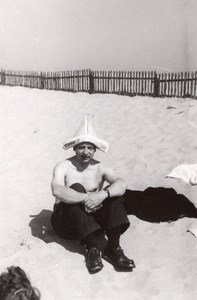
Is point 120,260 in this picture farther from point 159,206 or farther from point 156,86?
point 156,86

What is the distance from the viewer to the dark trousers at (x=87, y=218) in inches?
129

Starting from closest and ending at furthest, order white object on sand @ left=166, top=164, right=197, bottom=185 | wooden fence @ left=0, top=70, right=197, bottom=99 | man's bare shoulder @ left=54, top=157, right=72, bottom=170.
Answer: man's bare shoulder @ left=54, top=157, right=72, bottom=170 < white object on sand @ left=166, top=164, right=197, bottom=185 < wooden fence @ left=0, top=70, right=197, bottom=99

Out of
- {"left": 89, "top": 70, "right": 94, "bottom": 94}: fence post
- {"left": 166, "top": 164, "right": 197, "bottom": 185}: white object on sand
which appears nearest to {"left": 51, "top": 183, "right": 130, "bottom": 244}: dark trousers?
{"left": 166, "top": 164, "right": 197, "bottom": 185}: white object on sand

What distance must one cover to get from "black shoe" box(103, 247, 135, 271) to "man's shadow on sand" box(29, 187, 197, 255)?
61 cm

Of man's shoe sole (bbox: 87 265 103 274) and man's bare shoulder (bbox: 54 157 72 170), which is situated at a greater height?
man's bare shoulder (bbox: 54 157 72 170)

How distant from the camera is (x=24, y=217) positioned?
4488mm

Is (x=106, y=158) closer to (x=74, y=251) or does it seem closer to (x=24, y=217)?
(x=24, y=217)

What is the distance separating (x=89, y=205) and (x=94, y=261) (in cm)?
45

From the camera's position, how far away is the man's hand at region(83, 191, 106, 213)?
328 cm

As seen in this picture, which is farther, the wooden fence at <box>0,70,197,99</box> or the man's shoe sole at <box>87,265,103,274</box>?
the wooden fence at <box>0,70,197,99</box>

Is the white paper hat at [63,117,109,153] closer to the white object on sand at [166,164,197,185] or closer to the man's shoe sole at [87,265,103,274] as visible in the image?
the man's shoe sole at [87,265,103,274]

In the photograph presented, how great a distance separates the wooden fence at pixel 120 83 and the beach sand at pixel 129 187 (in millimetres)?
1112

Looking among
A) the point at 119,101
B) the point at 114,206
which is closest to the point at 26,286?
the point at 114,206

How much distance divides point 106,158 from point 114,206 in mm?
3243
